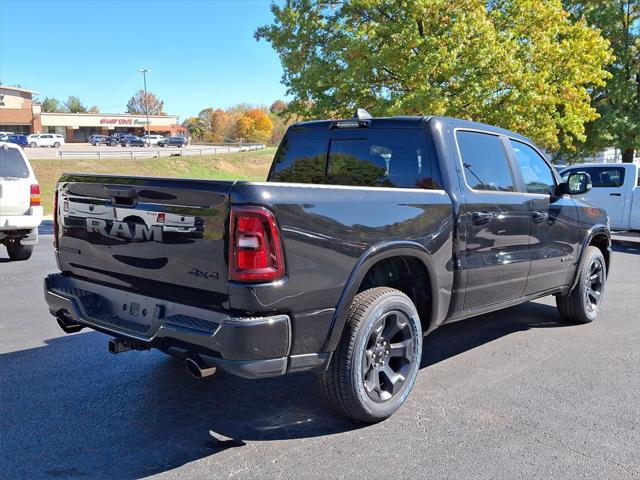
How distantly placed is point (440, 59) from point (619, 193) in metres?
5.15

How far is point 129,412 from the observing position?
3629 mm

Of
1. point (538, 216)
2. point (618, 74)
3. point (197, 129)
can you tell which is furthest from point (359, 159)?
point (197, 129)

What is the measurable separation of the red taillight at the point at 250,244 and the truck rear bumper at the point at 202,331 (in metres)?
0.23

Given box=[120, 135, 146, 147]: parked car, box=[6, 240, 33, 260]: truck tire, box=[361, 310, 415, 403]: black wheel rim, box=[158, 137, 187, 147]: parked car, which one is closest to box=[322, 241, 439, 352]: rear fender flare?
box=[361, 310, 415, 403]: black wheel rim

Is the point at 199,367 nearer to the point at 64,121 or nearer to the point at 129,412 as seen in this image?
the point at 129,412

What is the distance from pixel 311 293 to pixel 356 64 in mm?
12216

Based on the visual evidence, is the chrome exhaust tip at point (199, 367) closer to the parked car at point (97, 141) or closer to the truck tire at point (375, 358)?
the truck tire at point (375, 358)

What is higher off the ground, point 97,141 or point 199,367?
point 97,141

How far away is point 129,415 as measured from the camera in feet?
11.8

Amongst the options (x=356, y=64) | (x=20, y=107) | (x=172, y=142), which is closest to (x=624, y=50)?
(x=356, y=64)

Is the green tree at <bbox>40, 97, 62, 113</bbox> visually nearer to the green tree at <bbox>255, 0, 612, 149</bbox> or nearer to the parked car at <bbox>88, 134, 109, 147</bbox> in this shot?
the parked car at <bbox>88, 134, 109, 147</bbox>

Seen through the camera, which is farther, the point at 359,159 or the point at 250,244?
the point at 359,159

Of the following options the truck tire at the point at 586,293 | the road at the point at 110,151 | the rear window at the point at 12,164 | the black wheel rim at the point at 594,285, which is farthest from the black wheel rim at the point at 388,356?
the road at the point at 110,151

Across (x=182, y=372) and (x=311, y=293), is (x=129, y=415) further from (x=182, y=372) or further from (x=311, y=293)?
(x=311, y=293)
